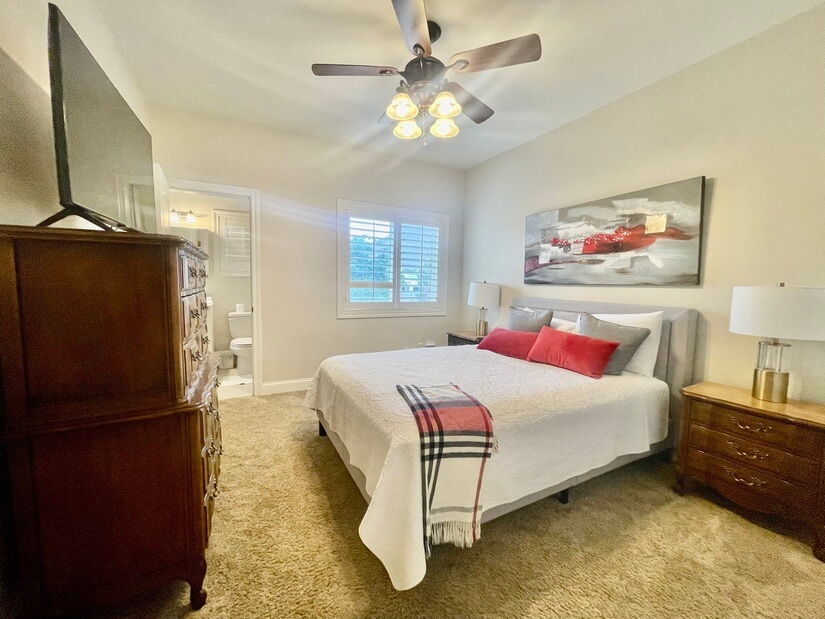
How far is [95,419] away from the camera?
100 centimetres

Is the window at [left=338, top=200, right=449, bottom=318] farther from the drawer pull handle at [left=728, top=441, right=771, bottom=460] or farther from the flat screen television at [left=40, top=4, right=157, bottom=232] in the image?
the drawer pull handle at [left=728, top=441, right=771, bottom=460]

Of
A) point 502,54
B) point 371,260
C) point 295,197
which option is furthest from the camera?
point 371,260

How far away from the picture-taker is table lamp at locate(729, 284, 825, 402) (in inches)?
62.6

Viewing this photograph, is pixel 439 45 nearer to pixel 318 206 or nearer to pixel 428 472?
pixel 318 206

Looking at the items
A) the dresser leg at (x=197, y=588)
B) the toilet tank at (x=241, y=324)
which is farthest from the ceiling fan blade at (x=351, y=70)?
the toilet tank at (x=241, y=324)

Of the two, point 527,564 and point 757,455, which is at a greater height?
point 757,455

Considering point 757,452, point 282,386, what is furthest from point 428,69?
point 282,386

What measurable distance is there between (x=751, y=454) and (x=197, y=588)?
274 centimetres

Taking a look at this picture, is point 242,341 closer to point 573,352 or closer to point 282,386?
point 282,386

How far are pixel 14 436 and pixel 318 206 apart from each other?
10.3 ft

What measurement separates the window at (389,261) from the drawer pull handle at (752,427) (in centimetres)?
316

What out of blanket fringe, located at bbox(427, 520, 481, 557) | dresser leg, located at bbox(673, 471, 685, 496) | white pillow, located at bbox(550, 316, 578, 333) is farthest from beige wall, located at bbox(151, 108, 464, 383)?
dresser leg, located at bbox(673, 471, 685, 496)

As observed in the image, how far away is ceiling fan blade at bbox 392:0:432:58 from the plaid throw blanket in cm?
181

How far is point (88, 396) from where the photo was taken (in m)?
1.01
